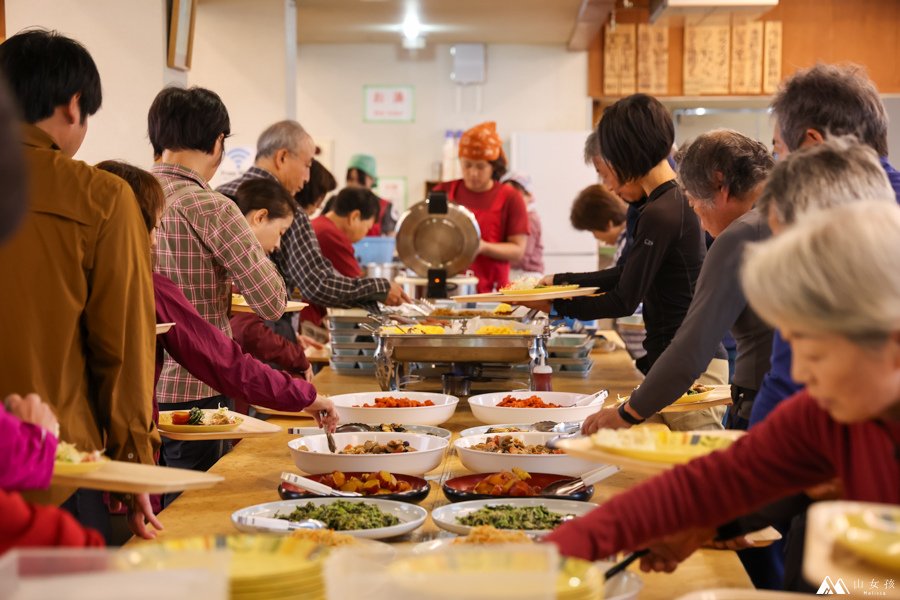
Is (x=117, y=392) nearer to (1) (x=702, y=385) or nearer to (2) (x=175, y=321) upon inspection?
(2) (x=175, y=321)

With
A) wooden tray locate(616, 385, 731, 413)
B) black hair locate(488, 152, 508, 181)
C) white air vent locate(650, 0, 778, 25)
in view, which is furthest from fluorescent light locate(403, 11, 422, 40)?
wooden tray locate(616, 385, 731, 413)

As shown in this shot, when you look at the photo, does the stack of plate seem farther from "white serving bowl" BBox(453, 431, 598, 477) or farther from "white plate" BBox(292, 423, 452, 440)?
"white serving bowl" BBox(453, 431, 598, 477)

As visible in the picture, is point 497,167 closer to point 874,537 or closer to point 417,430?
point 417,430

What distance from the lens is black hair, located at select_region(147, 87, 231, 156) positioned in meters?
2.86

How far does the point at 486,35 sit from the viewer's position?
9180mm

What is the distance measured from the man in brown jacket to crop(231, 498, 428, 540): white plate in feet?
0.68

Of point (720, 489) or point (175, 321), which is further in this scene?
point (175, 321)

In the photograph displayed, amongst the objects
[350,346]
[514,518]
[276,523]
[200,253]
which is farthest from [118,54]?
[514,518]

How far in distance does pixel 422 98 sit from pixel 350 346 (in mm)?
6440

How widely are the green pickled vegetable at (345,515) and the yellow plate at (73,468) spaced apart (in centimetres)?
44

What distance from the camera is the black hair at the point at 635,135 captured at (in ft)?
9.81

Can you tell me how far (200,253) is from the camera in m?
2.87

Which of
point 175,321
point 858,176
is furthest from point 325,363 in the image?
point 858,176

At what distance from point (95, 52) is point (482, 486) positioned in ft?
12.9
